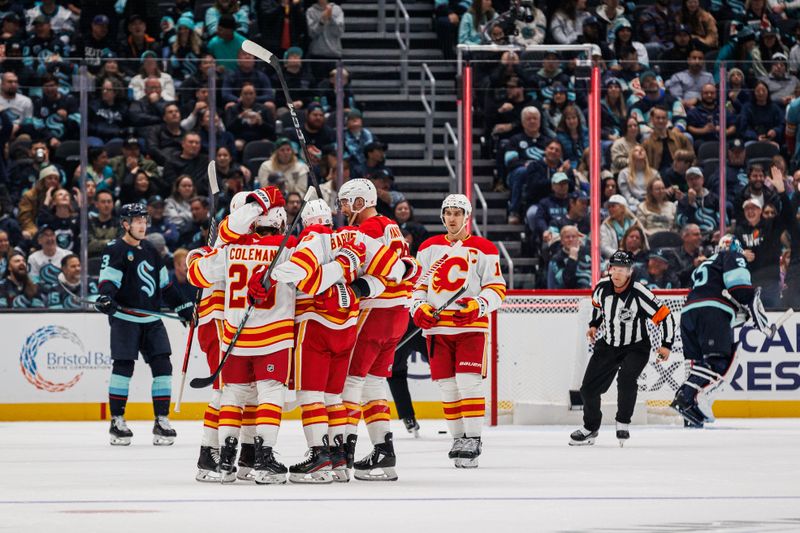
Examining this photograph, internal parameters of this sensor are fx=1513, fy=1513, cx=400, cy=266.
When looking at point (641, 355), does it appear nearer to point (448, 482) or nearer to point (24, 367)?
point (448, 482)

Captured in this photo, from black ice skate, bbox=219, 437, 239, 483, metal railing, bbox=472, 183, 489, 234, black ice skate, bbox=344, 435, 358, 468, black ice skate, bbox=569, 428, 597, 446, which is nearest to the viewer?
black ice skate, bbox=219, 437, 239, 483

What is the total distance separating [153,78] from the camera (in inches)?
477

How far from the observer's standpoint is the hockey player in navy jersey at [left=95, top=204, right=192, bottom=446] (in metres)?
9.76

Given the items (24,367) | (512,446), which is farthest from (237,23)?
(512,446)

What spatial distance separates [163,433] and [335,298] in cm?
323

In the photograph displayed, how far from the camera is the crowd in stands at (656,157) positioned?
1224 centimetres

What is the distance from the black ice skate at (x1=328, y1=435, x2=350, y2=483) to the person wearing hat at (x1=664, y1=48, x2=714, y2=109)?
626 cm

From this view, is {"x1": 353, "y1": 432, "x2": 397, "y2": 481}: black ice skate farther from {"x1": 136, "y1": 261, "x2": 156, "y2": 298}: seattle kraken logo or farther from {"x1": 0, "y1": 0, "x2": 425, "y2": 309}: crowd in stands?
{"x1": 0, "y1": 0, "x2": 425, "y2": 309}: crowd in stands

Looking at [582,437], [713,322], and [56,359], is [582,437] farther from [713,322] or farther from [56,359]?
[56,359]

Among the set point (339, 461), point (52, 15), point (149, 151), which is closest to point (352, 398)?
point (339, 461)

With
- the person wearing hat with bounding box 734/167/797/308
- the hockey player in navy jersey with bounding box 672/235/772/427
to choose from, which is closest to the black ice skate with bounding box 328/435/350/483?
the hockey player in navy jersey with bounding box 672/235/772/427

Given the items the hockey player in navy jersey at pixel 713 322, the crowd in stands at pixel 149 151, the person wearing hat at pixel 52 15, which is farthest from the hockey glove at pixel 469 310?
the person wearing hat at pixel 52 15

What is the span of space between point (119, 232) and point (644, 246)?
13.8ft

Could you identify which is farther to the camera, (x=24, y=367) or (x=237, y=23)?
(x=237, y=23)
